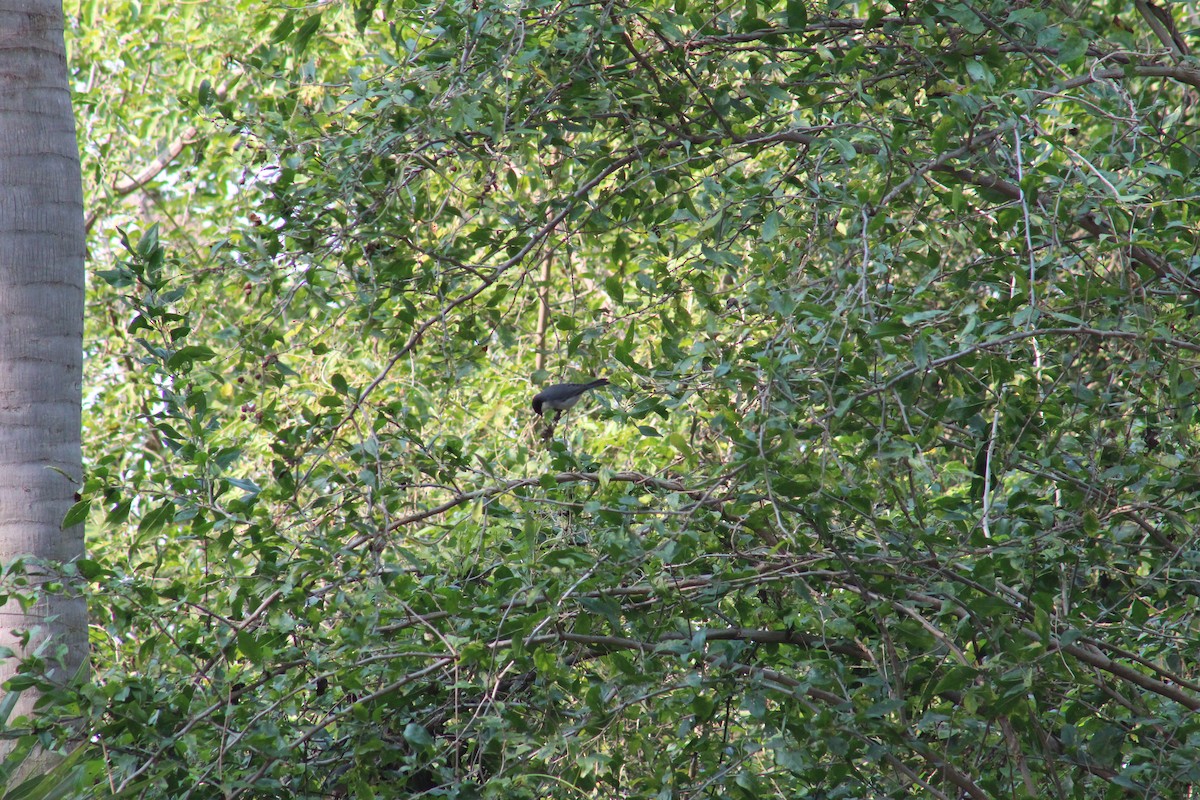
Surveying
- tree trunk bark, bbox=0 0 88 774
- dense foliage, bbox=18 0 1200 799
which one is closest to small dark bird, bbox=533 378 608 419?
dense foliage, bbox=18 0 1200 799

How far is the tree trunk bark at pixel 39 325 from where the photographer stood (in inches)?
102

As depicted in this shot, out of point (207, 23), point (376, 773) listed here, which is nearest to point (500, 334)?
point (376, 773)

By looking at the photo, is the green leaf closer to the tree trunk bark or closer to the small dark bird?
the tree trunk bark

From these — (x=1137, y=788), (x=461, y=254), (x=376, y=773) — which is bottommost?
(x=376, y=773)

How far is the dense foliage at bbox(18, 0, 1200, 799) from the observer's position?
7.50 ft

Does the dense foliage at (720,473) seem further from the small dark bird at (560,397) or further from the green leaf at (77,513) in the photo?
the small dark bird at (560,397)

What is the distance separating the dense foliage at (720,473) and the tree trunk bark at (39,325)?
168 mm

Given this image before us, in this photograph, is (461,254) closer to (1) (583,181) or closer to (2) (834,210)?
(1) (583,181)

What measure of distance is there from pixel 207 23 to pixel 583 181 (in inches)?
161

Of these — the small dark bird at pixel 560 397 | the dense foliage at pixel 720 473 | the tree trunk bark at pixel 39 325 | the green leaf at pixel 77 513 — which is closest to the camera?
the dense foliage at pixel 720 473

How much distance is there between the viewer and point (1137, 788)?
7.70 feet

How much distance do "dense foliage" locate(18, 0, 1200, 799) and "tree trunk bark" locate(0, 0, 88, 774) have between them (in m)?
0.17

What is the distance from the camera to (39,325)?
105 inches

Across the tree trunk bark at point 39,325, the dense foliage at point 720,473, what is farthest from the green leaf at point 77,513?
the tree trunk bark at point 39,325
